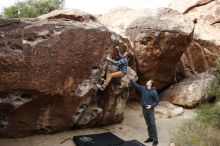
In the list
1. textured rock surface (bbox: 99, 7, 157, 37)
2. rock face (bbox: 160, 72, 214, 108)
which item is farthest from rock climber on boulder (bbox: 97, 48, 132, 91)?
rock face (bbox: 160, 72, 214, 108)

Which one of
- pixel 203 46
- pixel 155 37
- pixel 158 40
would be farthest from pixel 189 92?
pixel 203 46

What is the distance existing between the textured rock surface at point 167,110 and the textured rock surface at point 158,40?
1462 mm

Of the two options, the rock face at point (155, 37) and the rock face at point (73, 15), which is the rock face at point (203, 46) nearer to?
the rock face at point (155, 37)

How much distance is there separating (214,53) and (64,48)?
414 inches

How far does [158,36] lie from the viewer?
15.6 m

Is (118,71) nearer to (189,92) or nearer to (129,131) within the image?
(129,131)

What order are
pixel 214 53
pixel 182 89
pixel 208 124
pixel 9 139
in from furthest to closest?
1. pixel 214 53
2. pixel 182 89
3. pixel 208 124
4. pixel 9 139

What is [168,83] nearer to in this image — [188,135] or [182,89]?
[182,89]

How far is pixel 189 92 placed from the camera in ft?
55.2

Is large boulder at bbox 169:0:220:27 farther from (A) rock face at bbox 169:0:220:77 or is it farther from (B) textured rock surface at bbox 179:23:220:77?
(B) textured rock surface at bbox 179:23:220:77

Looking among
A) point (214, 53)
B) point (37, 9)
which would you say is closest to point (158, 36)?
point (214, 53)

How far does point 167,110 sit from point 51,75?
6040 millimetres

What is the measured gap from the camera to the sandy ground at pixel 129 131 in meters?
11.5

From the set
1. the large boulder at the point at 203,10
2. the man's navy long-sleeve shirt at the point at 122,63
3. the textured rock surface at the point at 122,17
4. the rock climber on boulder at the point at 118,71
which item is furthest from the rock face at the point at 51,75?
the large boulder at the point at 203,10
